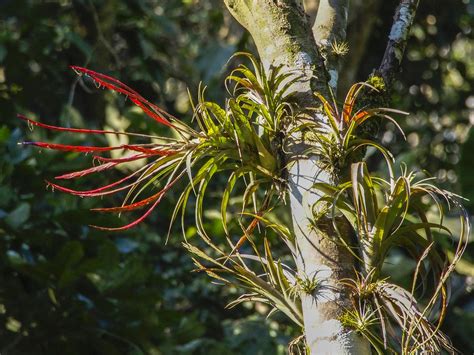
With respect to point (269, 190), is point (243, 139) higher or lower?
higher

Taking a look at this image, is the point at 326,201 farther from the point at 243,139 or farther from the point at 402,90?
the point at 402,90

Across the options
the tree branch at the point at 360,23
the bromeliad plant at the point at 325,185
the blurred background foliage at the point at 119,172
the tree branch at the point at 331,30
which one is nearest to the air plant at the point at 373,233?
the bromeliad plant at the point at 325,185

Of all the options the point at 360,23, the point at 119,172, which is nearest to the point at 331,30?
the point at 119,172

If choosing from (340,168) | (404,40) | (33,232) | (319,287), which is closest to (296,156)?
(340,168)

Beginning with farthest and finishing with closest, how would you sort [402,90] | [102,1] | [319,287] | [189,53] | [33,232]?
[189,53] → [402,90] → [102,1] → [33,232] → [319,287]

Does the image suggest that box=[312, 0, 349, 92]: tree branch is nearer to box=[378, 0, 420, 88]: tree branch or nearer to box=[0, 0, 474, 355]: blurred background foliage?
box=[378, 0, 420, 88]: tree branch

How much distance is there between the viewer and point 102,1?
5.44 metres

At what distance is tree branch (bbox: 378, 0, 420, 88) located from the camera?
2.26 metres

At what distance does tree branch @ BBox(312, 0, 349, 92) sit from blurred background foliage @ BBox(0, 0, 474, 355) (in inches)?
52.1

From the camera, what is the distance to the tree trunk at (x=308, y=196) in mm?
1818

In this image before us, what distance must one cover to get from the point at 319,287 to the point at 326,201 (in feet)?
0.63

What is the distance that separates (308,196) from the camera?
75.5 inches

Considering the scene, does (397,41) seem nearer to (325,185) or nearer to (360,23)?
(325,185)

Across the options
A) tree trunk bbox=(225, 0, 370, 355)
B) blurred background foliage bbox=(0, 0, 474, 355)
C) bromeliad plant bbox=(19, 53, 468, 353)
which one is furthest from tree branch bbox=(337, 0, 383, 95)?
bromeliad plant bbox=(19, 53, 468, 353)
